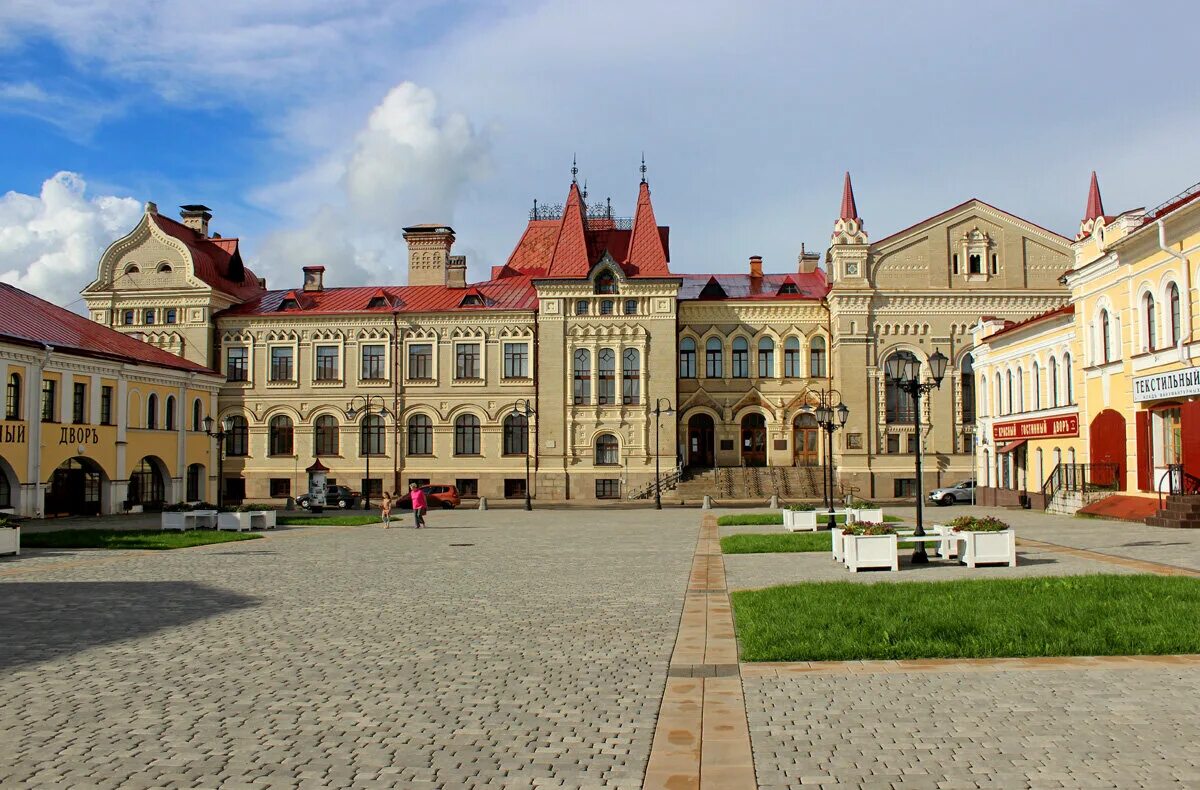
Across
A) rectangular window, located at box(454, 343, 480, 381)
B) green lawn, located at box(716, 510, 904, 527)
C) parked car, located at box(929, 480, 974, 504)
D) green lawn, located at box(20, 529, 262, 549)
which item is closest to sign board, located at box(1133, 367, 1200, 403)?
green lawn, located at box(716, 510, 904, 527)

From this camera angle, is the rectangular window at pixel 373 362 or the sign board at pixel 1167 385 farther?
the rectangular window at pixel 373 362

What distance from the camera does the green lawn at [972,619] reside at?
32.1 feet

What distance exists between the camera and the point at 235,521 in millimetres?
30781

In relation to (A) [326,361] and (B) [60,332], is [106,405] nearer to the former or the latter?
(B) [60,332]

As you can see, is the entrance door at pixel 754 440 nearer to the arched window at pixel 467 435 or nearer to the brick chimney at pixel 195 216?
the arched window at pixel 467 435

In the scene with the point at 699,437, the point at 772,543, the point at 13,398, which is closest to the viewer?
the point at 772,543

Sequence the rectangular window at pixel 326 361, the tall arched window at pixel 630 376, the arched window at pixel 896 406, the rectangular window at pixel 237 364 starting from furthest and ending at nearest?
the rectangular window at pixel 237 364 → the rectangular window at pixel 326 361 → the tall arched window at pixel 630 376 → the arched window at pixel 896 406

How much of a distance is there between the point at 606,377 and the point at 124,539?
1236 inches

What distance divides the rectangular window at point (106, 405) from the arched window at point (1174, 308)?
38.3m

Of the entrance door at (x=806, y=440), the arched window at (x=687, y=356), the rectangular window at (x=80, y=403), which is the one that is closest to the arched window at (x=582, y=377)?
the arched window at (x=687, y=356)

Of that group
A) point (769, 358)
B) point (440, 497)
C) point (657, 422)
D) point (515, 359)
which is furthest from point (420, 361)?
point (769, 358)

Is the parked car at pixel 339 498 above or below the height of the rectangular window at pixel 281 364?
below

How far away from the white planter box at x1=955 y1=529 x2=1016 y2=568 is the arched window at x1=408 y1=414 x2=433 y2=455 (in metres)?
40.7

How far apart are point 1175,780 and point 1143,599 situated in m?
7.08
